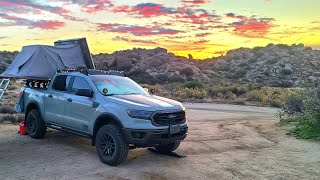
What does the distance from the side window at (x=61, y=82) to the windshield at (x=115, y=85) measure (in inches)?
36.3

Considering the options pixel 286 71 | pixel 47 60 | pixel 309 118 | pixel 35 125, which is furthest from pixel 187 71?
pixel 35 125

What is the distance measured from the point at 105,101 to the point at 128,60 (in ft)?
255

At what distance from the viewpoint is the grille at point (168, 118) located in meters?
8.67

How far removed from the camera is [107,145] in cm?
896

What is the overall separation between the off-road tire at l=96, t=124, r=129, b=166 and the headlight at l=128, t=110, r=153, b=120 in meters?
0.52

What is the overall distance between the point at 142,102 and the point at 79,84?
2.17 meters

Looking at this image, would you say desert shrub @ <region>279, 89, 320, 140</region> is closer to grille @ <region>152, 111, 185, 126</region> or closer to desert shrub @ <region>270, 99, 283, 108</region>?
grille @ <region>152, 111, 185, 126</region>

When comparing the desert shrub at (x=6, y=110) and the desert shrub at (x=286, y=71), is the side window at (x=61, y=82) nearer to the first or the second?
the desert shrub at (x=6, y=110)

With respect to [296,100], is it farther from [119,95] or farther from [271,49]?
[271,49]

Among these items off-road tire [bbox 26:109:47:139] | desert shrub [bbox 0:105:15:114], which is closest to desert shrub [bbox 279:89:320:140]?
off-road tire [bbox 26:109:47:139]

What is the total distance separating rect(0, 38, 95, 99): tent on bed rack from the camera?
12023 mm

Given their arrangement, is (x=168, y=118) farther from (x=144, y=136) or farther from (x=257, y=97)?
(x=257, y=97)

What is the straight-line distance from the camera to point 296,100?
651 inches

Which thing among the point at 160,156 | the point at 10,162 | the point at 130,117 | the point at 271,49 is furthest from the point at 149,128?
the point at 271,49
